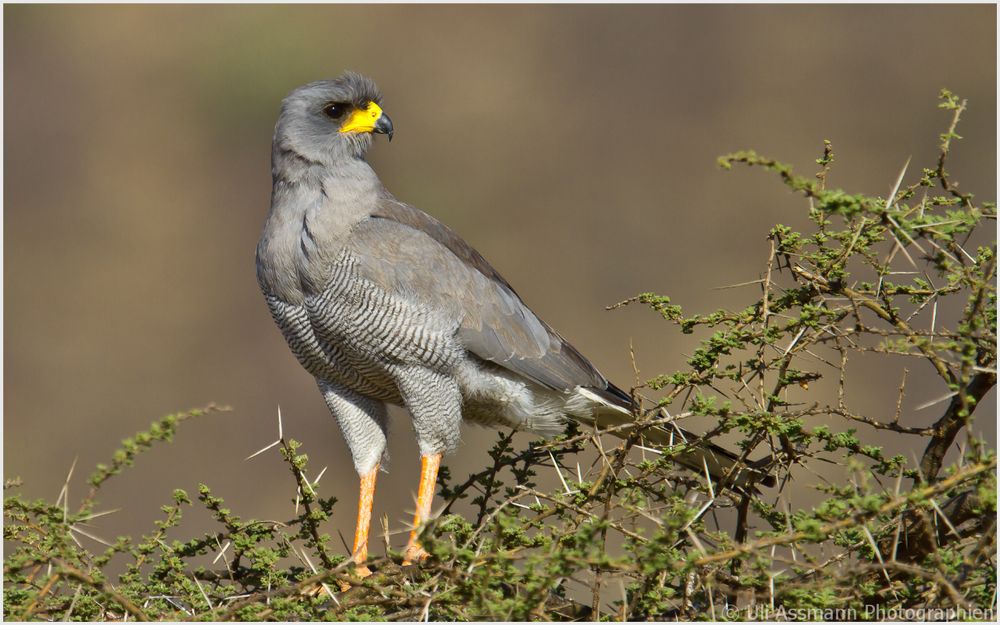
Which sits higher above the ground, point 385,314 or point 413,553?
point 385,314

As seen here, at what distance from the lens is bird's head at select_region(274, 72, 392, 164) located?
489cm

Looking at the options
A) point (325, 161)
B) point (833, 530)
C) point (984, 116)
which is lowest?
point (833, 530)

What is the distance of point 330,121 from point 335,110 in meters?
0.07

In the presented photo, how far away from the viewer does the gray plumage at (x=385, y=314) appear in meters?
4.64

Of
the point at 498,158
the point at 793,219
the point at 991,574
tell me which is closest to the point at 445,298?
the point at 991,574

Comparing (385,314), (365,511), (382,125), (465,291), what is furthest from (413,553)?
(382,125)

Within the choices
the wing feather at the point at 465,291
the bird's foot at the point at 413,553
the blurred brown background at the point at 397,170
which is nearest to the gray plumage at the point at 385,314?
the wing feather at the point at 465,291

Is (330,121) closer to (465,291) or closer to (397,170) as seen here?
(465,291)

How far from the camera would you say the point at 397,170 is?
1293cm

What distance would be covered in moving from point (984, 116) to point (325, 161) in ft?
31.5

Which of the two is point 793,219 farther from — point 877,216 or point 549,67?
point 877,216

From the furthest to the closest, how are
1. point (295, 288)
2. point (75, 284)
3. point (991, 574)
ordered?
point (75, 284) → point (295, 288) → point (991, 574)

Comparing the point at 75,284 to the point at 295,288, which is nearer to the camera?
the point at 295,288

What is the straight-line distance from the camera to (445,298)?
189 inches
